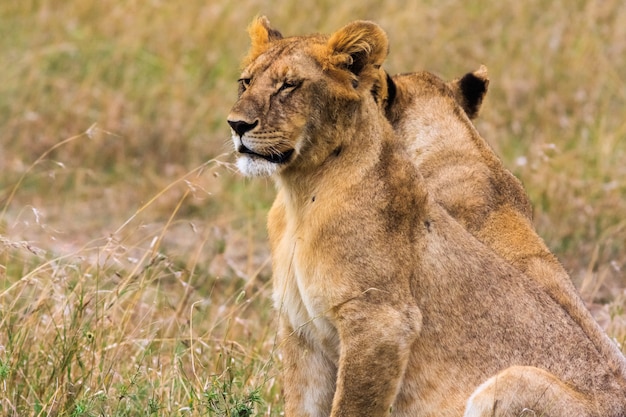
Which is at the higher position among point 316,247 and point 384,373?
point 316,247

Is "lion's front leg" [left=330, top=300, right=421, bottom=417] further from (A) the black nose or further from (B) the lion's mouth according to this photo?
(A) the black nose

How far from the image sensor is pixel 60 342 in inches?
201

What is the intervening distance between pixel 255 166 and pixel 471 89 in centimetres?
221

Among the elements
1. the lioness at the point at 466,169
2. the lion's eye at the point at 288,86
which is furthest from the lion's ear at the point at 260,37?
the lioness at the point at 466,169

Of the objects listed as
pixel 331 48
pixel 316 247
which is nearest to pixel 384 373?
pixel 316 247

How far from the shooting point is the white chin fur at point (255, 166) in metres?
4.52

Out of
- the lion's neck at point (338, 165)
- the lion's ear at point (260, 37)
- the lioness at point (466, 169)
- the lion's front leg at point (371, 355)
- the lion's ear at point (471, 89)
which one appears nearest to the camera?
the lion's front leg at point (371, 355)

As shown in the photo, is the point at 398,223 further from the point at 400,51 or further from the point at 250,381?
the point at 400,51

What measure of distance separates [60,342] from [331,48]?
1.63 m

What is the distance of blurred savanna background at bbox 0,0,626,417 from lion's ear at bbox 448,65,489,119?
1.20 metres

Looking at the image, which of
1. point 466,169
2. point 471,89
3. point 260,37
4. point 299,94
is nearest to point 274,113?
point 299,94

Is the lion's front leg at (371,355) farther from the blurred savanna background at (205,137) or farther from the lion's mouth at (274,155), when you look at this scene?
the blurred savanna background at (205,137)

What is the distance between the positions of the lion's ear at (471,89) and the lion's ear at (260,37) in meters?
1.55

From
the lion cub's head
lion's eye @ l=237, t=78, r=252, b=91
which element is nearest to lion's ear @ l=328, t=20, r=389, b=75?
the lion cub's head
